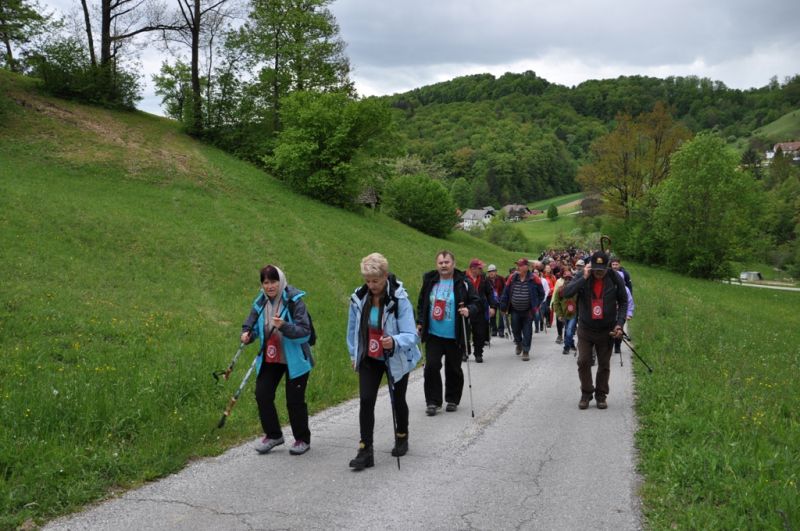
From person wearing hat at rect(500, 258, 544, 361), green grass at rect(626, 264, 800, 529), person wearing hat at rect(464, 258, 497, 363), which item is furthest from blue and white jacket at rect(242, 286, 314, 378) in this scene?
person wearing hat at rect(500, 258, 544, 361)

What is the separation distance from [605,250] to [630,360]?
4846mm

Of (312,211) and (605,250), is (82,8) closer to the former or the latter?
(312,211)

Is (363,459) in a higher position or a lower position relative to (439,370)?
lower

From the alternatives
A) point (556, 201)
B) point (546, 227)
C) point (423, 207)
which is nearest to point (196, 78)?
point (423, 207)

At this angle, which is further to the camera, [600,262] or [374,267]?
[600,262]

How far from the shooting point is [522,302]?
13.1 m

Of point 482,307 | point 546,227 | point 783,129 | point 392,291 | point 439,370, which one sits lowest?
point 439,370

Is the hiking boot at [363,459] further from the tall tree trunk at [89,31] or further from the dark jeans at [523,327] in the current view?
the tall tree trunk at [89,31]

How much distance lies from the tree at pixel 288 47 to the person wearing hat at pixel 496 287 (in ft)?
92.9

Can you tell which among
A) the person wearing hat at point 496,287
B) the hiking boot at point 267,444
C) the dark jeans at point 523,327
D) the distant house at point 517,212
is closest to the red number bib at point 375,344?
the hiking boot at point 267,444

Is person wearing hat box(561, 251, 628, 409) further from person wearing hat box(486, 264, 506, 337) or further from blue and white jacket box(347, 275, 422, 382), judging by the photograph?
person wearing hat box(486, 264, 506, 337)

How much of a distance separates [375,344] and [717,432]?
3833 mm

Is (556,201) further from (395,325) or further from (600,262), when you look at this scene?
(395,325)

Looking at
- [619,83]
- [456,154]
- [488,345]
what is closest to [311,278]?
[488,345]
